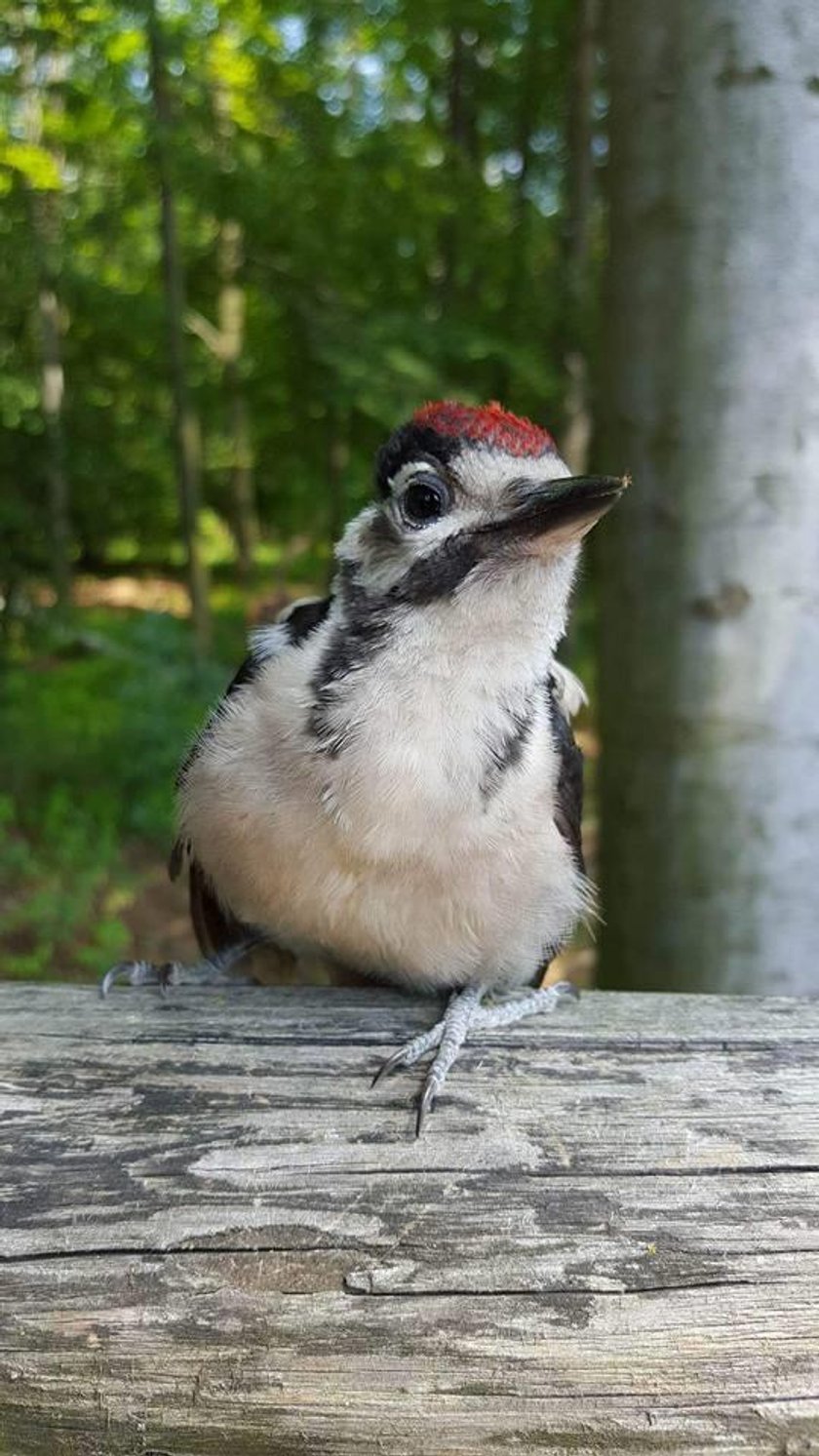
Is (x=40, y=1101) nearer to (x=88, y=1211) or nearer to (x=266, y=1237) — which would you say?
(x=88, y=1211)

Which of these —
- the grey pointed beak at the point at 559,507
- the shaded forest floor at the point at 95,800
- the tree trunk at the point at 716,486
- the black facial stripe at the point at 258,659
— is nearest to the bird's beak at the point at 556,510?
the grey pointed beak at the point at 559,507

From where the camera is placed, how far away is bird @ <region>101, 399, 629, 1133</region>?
200 cm

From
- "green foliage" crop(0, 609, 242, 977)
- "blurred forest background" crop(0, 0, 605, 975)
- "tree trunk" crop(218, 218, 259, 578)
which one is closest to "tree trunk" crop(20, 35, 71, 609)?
"blurred forest background" crop(0, 0, 605, 975)

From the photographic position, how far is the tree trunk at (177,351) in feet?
24.6

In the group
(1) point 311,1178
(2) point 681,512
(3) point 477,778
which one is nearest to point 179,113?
(2) point 681,512

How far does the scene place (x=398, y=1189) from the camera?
5.61ft

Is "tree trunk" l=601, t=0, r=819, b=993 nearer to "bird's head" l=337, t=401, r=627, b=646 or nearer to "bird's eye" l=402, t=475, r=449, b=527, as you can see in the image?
"bird's head" l=337, t=401, r=627, b=646

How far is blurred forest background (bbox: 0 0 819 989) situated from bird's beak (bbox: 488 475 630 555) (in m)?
3.01

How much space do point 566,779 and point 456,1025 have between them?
2.08 ft

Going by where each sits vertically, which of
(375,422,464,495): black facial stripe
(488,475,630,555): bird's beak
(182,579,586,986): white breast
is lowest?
(182,579,586,986): white breast

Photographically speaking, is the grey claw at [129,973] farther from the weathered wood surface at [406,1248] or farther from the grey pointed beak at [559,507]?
the grey pointed beak at [559,507]

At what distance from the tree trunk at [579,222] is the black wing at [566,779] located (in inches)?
234

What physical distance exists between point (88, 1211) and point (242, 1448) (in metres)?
0.40

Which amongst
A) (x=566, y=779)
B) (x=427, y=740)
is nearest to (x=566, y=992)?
(x=566, y=779)
